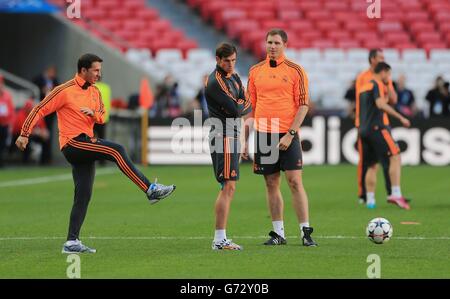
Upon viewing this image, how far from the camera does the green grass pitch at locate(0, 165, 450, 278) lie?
35.3 feet

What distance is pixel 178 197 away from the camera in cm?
1997

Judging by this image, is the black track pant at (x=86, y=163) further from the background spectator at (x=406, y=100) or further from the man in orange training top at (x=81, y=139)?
the background spectator at (x=406, y=100)

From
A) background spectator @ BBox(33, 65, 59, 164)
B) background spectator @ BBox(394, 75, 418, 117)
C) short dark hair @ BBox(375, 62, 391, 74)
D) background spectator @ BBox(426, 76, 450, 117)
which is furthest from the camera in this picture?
background spectator @ BBox(426, 76, 450, 117)

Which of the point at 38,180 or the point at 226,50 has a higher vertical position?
the point at 226,50

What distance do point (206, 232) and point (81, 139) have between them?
8.90 ft

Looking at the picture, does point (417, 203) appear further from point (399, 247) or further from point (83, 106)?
point (83, 106)

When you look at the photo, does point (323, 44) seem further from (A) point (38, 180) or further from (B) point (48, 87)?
(A) point (38, 180)

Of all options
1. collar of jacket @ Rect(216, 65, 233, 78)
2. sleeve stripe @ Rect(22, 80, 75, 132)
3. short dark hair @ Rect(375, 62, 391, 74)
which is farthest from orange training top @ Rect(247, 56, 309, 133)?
short dark hair @ Rect(375, 62, 391, 74)

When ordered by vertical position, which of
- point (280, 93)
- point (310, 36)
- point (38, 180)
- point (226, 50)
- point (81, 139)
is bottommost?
point (38, 180)

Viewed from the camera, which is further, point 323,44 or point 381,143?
point 323,44

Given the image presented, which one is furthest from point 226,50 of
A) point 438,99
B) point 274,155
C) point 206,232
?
point 438,99

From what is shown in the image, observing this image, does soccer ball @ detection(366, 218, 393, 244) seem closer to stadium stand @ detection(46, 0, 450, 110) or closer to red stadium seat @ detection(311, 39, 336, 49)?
stadium stand @ detection(46, 0, 450, 110)

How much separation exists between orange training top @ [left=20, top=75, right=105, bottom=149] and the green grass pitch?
1.29 metres

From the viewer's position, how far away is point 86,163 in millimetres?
12172
